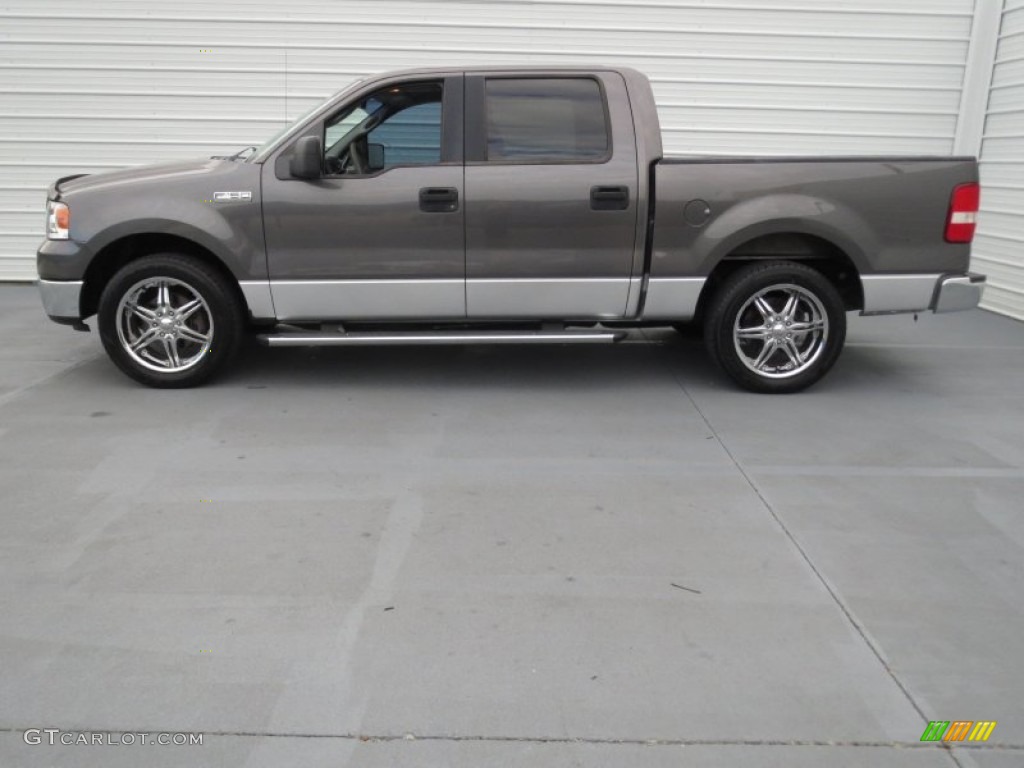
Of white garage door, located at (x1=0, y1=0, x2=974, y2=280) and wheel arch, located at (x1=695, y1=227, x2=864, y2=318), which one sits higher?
white garage door, located at (x1=0, y1=0, x2=974, y2=280)

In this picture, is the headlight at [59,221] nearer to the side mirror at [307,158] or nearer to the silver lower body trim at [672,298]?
the side mirror at [307,158]

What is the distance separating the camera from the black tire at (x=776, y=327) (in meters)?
5.86

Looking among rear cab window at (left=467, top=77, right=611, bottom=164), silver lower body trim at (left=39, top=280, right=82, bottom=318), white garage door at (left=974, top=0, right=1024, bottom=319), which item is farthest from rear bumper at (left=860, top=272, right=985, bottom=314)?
silver lower body trim at (left=39, top=280, right=82, bottom=318)

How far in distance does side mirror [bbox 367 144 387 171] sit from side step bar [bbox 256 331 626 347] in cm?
104

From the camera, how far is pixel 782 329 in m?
5.95

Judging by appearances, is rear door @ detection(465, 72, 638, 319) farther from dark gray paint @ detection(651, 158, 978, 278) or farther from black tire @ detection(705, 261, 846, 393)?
black tire @ detection(705, 261, 846, 393)

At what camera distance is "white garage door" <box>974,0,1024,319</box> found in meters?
8.79

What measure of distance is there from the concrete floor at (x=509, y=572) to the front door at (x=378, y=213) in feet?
2.22

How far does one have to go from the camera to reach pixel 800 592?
3508mm

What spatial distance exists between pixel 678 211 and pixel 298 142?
234cm

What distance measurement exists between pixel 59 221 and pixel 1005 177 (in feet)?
27.6

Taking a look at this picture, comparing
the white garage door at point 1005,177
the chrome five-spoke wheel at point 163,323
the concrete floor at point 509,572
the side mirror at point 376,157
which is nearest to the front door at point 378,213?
the side mirror at point 376,157

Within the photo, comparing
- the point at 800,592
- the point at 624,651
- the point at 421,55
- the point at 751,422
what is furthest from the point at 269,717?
the point at 421,55

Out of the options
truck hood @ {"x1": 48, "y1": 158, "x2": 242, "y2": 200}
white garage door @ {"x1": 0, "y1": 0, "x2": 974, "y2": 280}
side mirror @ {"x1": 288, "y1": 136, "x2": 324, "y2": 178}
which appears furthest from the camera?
white garage door @ {"x1": 0, "y1": 0, "x2": 974, "y2": 280}
